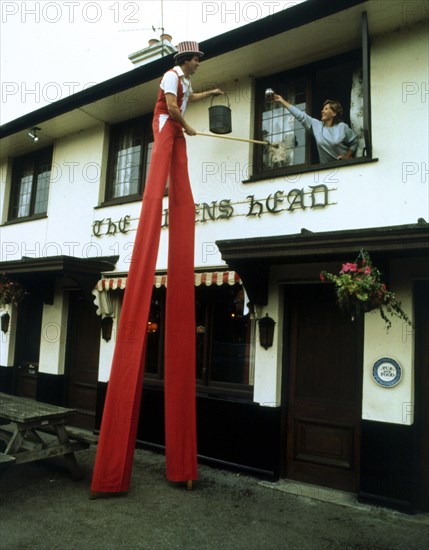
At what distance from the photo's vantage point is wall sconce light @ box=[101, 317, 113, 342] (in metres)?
7.91

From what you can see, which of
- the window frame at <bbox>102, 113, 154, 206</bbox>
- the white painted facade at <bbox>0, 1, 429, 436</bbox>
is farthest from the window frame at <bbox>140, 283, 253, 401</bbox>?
the window frame at <bbox>102, 113, 154, 206</bbox>

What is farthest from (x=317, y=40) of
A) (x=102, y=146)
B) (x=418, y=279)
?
(x=102, y=146)

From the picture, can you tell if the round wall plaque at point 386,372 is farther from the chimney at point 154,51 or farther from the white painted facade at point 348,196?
the chimney at point 154,51

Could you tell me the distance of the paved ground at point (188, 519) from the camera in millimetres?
4289

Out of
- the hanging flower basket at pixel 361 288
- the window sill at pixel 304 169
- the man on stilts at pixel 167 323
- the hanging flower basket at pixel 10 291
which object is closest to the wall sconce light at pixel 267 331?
the man on stilts at pixel 167 323

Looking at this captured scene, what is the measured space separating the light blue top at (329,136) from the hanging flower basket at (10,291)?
233 inches

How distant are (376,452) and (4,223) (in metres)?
8.82

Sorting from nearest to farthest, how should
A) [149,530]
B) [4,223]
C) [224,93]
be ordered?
[149,530]
[224,93]
[4,223]

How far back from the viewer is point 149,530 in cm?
450

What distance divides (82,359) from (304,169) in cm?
528

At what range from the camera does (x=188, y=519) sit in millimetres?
4777

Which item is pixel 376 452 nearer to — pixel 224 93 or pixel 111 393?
pixel 111 393

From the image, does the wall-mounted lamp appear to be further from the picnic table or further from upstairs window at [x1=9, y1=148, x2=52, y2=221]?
the picnic table

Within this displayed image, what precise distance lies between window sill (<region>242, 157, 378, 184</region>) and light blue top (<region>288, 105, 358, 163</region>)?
16 cm
